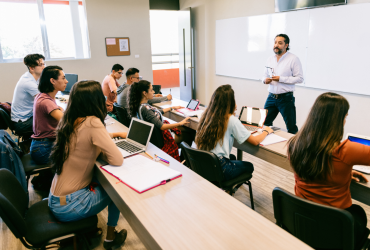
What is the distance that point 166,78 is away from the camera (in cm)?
952

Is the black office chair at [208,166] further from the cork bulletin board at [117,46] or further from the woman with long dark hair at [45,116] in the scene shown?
the cork bulletin board at [117,46]

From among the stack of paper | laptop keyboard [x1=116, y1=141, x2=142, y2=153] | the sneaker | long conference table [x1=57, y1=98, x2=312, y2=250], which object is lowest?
the sneaker

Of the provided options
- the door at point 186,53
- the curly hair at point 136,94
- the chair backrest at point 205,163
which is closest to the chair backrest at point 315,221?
the chair backrest at point 205,163

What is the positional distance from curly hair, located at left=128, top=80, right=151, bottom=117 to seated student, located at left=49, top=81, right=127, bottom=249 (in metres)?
0.93

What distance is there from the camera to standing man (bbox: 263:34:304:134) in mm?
3457

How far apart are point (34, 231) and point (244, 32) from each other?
4832 mm

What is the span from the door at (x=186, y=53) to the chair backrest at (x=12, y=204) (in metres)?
5.70

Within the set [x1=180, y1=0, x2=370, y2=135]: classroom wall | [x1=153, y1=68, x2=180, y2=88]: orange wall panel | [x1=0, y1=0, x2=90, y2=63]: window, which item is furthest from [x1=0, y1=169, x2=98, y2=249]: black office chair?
[x1=153, y1=68, x2=180, y2=88]: orange wall panel

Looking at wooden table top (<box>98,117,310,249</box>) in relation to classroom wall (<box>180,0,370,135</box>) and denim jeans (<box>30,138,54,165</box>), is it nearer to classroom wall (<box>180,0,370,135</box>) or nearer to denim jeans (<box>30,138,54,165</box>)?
denim jeans (<box>30,138,54,165</box>)

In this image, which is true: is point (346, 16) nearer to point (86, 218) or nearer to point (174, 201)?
point (174, 201)

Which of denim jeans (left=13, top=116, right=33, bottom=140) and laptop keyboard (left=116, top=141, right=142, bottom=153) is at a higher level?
laptop keyboard (left=116, top=141, right=142, bottom=153)

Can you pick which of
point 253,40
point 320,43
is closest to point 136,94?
point 320,43

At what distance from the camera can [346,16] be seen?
11.4ft

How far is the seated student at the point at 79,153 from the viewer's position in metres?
1.54
